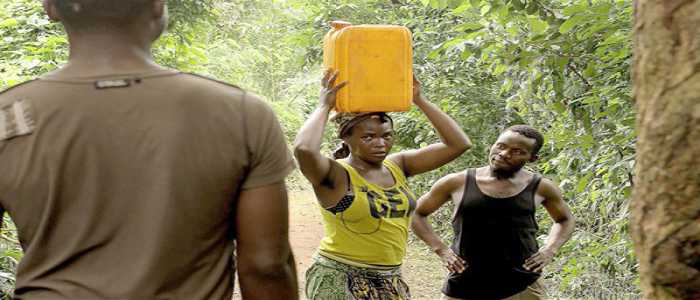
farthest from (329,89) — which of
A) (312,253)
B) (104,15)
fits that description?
(312,253)

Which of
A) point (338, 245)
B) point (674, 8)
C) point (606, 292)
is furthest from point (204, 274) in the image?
point (606, 292)

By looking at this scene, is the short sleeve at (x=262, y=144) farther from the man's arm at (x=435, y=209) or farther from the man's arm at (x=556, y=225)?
the man's arm at (x=556, y=225)

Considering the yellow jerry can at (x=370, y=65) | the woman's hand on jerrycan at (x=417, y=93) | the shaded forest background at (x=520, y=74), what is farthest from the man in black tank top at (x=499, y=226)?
the yellow jerry can at (x=370, y=65)

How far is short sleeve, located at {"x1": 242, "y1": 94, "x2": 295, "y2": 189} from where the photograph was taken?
5.97 ft

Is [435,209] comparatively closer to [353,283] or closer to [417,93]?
[417,93]

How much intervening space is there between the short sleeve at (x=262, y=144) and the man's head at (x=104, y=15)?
0.28 meters

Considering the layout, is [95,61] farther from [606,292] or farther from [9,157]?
[606,292]

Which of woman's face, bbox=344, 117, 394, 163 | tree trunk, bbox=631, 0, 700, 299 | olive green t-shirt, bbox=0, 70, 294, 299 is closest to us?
tree trunk, bbox=631, 0, 700, 299

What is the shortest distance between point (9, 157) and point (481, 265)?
3181 mm

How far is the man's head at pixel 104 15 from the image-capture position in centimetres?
179

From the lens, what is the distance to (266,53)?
1848 centimetres

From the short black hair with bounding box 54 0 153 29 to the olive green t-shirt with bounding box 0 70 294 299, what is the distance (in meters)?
0.14

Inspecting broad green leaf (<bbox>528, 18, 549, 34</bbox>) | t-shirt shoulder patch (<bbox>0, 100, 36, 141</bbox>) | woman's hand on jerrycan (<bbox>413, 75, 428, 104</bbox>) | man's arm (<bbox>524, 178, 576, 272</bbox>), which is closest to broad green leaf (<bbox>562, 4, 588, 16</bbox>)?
broad green leaf (<bbox>528, 18, 549, 34</bbox>)

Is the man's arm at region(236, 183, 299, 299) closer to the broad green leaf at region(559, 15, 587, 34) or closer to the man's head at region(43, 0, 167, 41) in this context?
the man's head at region(43, 0, 167, 41)
